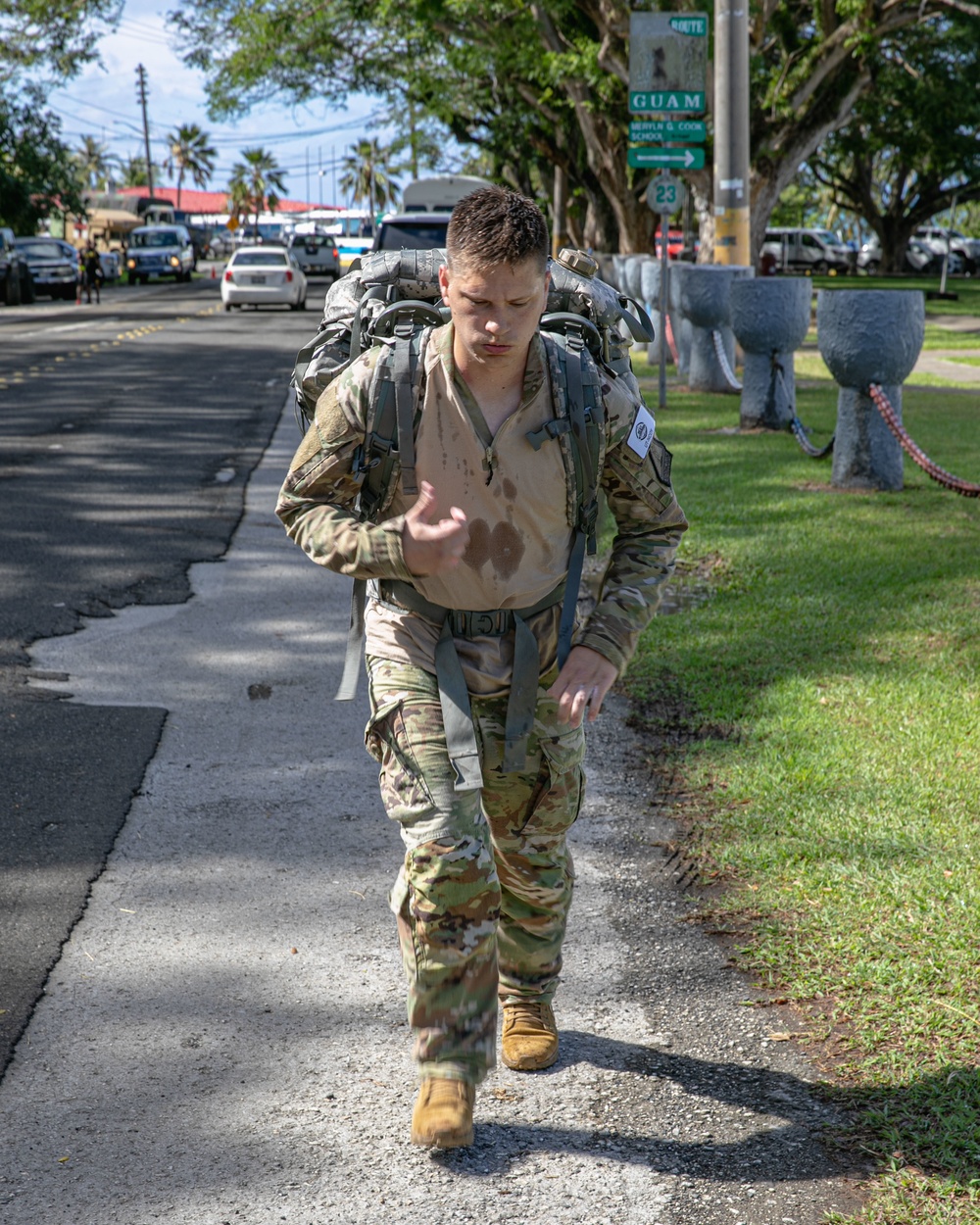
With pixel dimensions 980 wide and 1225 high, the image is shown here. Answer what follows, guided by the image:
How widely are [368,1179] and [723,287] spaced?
1319 cm

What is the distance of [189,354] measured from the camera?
21859 millimetres

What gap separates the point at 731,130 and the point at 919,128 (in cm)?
3213

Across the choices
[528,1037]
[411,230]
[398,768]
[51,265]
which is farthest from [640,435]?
[51,265]

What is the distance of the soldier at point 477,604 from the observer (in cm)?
280

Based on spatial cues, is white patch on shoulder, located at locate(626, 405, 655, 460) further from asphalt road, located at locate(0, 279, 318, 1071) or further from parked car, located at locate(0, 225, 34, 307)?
parked car, located at locate(0, 225, 34, 307)

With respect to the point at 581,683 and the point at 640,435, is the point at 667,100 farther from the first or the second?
the point at 581,683

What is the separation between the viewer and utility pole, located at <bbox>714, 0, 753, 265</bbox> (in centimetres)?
1445

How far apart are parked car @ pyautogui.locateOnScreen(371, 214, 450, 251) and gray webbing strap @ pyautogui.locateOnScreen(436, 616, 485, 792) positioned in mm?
15223

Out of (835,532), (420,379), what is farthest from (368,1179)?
(835,532)

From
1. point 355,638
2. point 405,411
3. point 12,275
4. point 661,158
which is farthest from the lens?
point 12,275

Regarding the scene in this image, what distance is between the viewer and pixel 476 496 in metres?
2.96

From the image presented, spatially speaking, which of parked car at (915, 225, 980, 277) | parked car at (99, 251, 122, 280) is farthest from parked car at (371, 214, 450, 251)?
parked car at (915, 225, 980, 277)

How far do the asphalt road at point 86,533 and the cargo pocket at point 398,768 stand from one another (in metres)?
1.12

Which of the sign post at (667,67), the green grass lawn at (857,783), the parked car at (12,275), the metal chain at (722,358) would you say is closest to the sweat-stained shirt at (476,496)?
the green grass lawn at (857,783)
